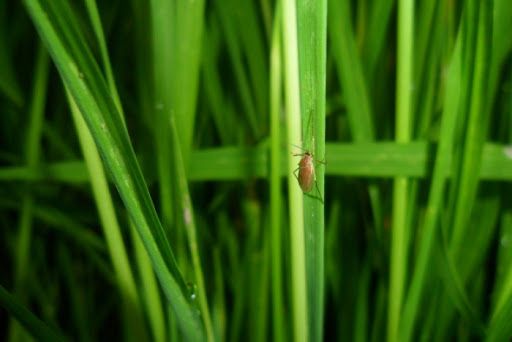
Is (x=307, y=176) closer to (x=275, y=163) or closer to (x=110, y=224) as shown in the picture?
(x=275, y=163)

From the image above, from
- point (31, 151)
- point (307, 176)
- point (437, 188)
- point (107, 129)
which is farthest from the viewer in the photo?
point (31, 151)

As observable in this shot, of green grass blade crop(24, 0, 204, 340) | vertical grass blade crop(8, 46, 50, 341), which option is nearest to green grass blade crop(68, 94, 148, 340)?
green grass blade crop(24, 0, 204, 340)

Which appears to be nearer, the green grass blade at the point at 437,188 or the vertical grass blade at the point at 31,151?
the green grass blade at the point at 437,188

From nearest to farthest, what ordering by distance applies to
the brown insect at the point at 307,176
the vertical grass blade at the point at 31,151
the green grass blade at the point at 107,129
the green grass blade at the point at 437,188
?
the green grass blade at the point at 107,129 < the brown insect at the point at 307,176 < the green grass blade at the point at 437,188 < the vertical grass blade at the point at 31,151

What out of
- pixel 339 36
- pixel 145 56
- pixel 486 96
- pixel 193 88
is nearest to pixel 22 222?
pixel 145 56

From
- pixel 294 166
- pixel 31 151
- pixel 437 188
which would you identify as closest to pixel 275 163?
pixel 294 166

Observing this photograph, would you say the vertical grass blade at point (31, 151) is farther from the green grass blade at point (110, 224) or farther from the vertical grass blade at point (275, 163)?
the vertical grass blade at point (275, 163)

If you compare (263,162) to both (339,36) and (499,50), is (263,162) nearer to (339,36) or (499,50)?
(339,36)

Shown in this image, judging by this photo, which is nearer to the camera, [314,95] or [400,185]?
[314,95]

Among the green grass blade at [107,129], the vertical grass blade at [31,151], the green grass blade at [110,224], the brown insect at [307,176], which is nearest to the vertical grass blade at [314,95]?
the brown insect at [307,176]

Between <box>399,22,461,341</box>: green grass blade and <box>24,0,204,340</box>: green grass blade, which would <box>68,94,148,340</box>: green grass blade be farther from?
<box>399,22,461,341</box>: green grass blade

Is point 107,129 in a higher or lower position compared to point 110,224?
higher
